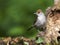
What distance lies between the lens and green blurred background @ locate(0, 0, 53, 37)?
14.0 metres

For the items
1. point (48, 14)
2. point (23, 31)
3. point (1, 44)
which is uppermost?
point (23, 31)

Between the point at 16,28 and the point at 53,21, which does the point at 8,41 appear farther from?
the point at 16,28

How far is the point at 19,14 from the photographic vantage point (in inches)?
558

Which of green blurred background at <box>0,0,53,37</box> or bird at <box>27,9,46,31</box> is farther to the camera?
green blurred background at <box>0,0,53,37</box>

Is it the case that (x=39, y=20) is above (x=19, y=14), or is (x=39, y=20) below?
below

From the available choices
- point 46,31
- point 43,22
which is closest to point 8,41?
point 46,31

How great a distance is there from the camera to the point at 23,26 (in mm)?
14375

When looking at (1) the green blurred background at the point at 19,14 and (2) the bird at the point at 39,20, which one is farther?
(1) the green blurred background at the point at 19,14

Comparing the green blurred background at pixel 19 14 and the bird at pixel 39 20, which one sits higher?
the green blurred background at pixel 19 14

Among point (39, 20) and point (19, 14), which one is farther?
point (19, 14)

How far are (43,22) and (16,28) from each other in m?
2.01

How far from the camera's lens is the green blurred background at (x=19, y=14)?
1403cm

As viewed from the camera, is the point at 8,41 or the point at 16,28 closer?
the point at 8,41

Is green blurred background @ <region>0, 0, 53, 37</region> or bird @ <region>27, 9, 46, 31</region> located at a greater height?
green blurred background @ <region>0, 0, 53, 37</region>
